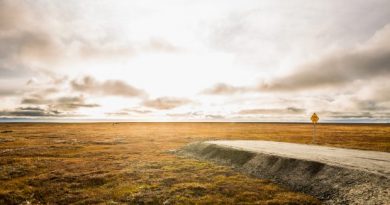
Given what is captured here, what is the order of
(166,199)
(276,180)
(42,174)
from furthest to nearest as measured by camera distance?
(42,174)
(276,180)
(166,199)

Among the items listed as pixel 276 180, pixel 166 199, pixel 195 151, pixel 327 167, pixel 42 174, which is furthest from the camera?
pixel 195 151

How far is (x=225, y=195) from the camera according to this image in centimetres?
1822

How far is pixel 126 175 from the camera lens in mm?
25344

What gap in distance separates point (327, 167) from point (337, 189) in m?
3.13

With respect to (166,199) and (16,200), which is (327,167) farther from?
(16,200)

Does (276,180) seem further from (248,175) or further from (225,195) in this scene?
(225,195)

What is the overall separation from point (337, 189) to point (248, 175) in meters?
8.79

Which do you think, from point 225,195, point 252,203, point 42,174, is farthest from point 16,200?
point 252,203

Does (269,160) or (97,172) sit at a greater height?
(269,160)

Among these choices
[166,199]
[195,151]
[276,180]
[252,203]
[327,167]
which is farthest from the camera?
[195,151]

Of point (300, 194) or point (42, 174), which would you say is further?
point (42, 174)

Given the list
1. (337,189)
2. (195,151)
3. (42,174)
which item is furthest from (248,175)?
(42,174)

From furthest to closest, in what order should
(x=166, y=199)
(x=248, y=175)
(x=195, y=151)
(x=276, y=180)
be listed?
(x=195, y=151)
(x=248, y=175)
(x=276, y=180)
(x=166, y=199)

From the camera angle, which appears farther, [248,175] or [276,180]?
[248,175]
